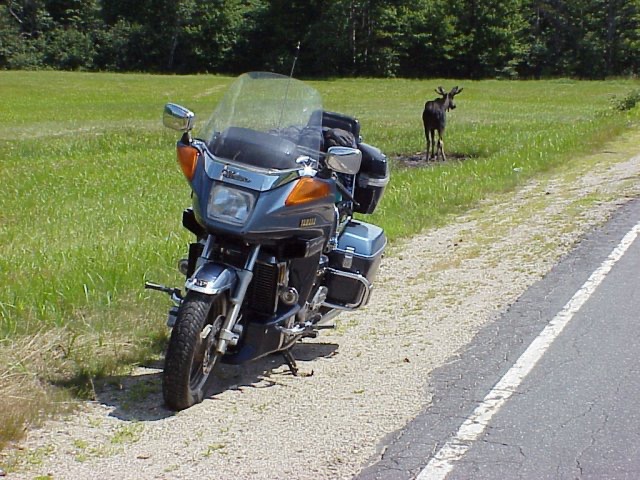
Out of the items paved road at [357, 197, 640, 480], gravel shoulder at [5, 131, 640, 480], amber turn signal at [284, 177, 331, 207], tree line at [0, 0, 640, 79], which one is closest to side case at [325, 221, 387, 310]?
gravel shoulder at [5, 131, 640, 480]

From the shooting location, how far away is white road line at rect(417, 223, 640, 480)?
4922mm

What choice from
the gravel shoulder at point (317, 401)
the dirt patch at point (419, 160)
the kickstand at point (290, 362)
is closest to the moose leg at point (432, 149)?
the dirt patch at point (419, 160)

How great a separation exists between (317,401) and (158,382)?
1.02 m

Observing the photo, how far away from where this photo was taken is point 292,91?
254 inches

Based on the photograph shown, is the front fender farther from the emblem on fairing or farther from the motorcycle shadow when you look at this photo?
the motorcycle shadow

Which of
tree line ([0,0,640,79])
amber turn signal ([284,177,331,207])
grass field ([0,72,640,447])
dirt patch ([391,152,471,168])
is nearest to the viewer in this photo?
amber turn signal ([284,177,331,207])

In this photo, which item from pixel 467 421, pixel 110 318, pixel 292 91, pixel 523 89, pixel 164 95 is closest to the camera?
pixel 467 421

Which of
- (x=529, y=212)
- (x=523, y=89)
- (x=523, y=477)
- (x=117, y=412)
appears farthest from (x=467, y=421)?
(x=523, y=89)

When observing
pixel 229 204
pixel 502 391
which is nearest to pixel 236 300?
pixel 229 204

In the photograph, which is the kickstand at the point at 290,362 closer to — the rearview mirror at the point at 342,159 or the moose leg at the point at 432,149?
the rearview mirror at the point at 342,159

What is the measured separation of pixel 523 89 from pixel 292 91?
5167 cm

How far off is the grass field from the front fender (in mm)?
1103

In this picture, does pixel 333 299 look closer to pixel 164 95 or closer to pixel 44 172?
pixel 44 172

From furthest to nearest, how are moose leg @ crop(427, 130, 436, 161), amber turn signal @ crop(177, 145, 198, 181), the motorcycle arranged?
moose leg @ crop(427, 130, 436, 161) < amber turn signal @ crop(177, 145, 198, 181) < the motorcycle
